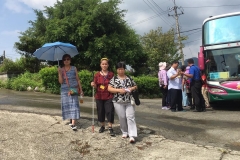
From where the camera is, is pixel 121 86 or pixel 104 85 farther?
pixel 104 85

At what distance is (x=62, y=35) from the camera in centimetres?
2050

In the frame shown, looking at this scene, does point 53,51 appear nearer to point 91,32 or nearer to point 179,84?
point 179,84

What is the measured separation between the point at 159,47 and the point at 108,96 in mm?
23154

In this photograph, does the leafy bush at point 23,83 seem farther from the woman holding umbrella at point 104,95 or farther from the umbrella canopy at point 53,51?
the woman holding umbrella at point 104,95

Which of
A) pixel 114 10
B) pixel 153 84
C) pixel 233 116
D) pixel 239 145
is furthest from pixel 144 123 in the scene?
pixel 114 10

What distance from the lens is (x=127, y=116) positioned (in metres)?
5.28

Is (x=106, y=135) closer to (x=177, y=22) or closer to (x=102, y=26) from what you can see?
(x=102, y=26)

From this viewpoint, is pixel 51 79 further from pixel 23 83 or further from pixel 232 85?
pixel 232 85

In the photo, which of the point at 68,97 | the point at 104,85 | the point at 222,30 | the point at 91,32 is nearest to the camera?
the point at 104,85

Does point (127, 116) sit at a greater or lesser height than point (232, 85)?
lesser

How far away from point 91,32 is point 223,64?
512 inches

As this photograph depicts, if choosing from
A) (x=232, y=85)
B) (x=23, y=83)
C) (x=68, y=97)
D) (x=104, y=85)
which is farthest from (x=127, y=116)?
(x=23, y=83)

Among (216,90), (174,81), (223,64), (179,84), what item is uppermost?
(223,64)

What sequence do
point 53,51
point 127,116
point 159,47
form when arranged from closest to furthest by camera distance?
point 127,116
point 53,51
point 159,47
